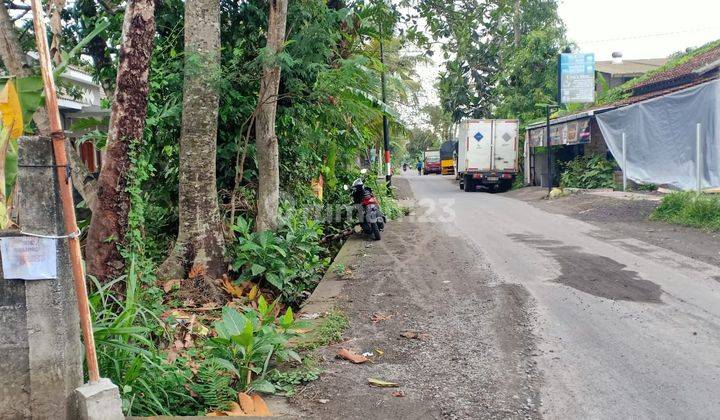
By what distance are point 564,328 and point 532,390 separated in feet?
4.95

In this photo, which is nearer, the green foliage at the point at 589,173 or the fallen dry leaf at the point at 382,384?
Answer: the fallen dry leaf at the point at 382,384

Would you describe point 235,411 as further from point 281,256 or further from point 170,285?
point 281,256

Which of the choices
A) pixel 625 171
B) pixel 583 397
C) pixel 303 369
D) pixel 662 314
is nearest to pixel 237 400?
pixel 303 369

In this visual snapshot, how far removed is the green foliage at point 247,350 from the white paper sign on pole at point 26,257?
1.27 metres

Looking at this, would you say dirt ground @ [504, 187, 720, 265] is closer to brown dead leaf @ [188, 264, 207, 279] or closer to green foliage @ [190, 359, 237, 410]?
brown dead leaf @ [188, 264, 207, 279]

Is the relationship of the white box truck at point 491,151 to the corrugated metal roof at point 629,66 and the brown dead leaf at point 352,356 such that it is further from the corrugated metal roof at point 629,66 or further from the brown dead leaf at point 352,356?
the brown dead leaf at point 352,356

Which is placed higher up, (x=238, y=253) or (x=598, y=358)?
(x=238, y=253)

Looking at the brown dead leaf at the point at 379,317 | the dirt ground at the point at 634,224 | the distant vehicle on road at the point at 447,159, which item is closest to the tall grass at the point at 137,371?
the brown dead leaf at the point at 379,317

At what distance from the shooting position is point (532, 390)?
3.98 metres

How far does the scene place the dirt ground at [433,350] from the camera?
3.81 metres

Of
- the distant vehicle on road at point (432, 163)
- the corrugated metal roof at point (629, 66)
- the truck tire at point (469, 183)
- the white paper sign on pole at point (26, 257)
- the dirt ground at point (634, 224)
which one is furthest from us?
the distant vehicle on road at point (432, 163)

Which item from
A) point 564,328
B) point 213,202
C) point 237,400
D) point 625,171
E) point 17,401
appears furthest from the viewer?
point 625,171

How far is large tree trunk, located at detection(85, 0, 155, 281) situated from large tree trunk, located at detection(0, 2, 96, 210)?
1.27 metres

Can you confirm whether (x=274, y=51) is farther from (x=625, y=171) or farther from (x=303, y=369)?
(x=625, y=171)
